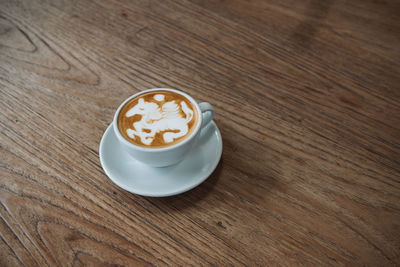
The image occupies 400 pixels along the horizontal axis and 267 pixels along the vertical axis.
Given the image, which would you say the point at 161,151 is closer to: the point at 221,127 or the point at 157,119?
the point at 157,119

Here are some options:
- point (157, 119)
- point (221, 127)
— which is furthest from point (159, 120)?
point (221, 127)

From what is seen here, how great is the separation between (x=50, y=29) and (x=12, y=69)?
18cm

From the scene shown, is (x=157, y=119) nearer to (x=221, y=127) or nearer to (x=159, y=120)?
(x=159, y=120)

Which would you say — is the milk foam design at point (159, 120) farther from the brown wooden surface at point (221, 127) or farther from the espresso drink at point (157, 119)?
the brown wooden surface at point (221, 127)

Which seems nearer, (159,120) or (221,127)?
A: (159,120)

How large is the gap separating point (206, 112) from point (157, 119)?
0.30ft

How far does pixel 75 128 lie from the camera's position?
63 cm

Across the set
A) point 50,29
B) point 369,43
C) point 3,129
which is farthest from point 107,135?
point 369,43

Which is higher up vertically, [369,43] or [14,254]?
[369,43]

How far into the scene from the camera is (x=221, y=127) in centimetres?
65

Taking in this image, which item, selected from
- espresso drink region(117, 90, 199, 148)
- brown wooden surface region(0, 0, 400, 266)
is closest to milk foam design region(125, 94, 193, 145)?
espresso drink region(117, 90, 199, 148)

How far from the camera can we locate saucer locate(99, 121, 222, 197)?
1.69ft

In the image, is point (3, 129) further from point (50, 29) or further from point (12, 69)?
point (50, 29)

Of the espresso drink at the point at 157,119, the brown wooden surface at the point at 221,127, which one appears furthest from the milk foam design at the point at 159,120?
the brown wooden surface at the point at 221,127
